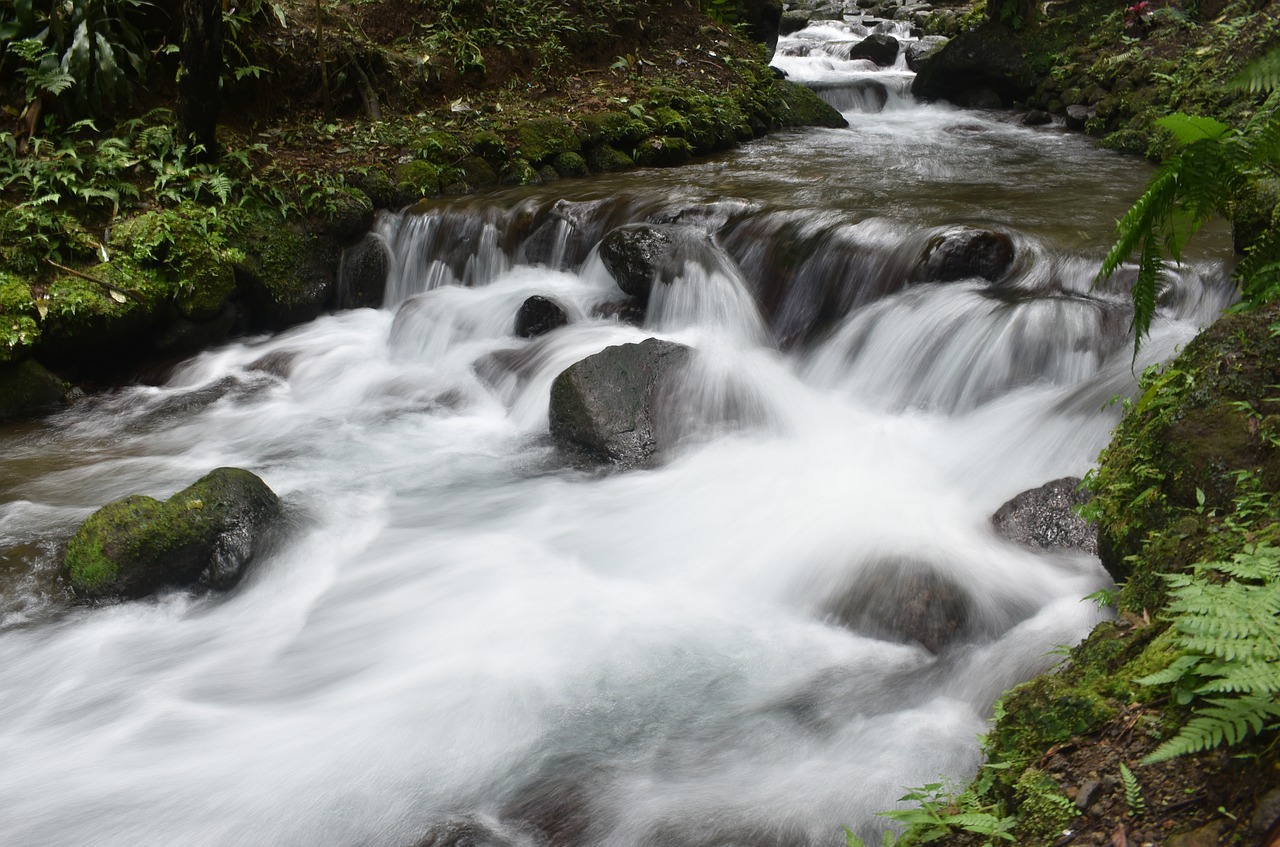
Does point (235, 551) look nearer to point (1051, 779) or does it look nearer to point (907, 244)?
point (1051, 779)

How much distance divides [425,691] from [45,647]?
6.75 ft

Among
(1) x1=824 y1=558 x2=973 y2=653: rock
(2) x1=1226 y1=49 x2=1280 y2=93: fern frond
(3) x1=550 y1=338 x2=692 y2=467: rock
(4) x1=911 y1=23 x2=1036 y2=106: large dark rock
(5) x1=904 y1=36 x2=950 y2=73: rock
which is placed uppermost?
(5) x1=904 y1=36 x2=950 y2=73: rock

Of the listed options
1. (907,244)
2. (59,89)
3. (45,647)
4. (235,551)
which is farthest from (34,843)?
(59,89)

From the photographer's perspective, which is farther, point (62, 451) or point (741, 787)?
point (62, 451)

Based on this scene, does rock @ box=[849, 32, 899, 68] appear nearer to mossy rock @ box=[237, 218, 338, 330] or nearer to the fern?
mossy rock @ box=[237, 218, 338, 330]

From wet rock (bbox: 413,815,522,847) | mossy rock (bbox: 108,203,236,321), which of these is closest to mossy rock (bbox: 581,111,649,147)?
mossy rock (bbox: 108,203,236,321)

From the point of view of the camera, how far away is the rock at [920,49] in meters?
18.9

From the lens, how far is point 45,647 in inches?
181

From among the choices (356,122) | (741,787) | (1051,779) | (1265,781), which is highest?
(356,122)

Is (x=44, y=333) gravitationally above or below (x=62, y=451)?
above

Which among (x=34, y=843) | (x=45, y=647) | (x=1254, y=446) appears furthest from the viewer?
(x=45, y=647)

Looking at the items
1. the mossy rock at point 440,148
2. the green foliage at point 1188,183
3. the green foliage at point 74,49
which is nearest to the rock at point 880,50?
the mossy rock at point 440,148

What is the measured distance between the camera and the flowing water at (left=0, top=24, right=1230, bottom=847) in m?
3.71

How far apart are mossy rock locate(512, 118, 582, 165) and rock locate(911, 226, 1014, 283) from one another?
5.86 meters
